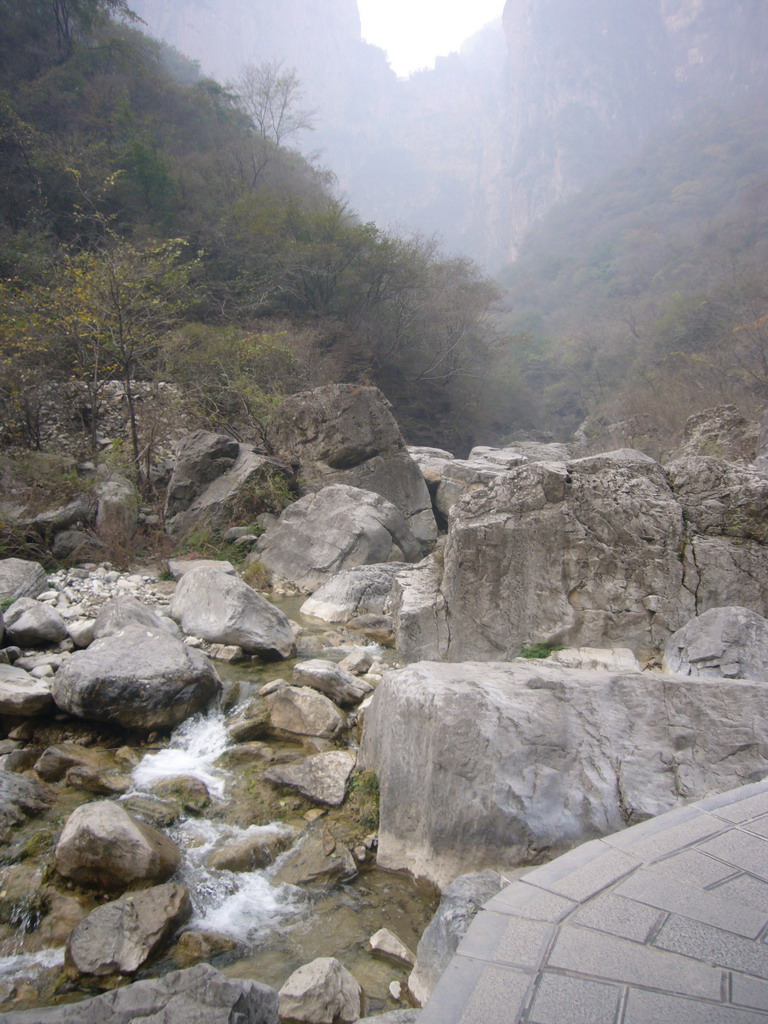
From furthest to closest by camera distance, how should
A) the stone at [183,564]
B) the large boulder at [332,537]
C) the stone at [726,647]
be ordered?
1. the large boulder at [332,537]
2. the stone at [183,564]
3. the stone at [726,647]

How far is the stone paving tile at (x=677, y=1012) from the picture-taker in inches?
46.9

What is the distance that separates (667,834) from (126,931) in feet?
7.83

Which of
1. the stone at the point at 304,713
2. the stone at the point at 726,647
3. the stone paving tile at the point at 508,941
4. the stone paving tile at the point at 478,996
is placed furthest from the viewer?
the stone at the point at 304,713

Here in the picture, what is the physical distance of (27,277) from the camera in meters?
14.9

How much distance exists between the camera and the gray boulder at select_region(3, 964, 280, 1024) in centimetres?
198

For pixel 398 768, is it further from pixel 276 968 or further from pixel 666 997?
pixel 666 997

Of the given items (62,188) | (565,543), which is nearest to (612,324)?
(62,188)

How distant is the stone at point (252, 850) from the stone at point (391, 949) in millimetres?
869

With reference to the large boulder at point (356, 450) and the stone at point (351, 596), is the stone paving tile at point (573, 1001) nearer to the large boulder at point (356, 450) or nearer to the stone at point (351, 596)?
the stone at point (351, 596)

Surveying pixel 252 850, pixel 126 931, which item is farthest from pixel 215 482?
pixel 126 931

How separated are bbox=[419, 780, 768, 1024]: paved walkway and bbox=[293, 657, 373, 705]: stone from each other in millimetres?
3446

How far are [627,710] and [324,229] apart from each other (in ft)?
66.7

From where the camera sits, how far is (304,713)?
492 centimetres

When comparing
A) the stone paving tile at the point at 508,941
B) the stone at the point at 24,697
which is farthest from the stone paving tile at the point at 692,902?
the stone at the point at 24,697
